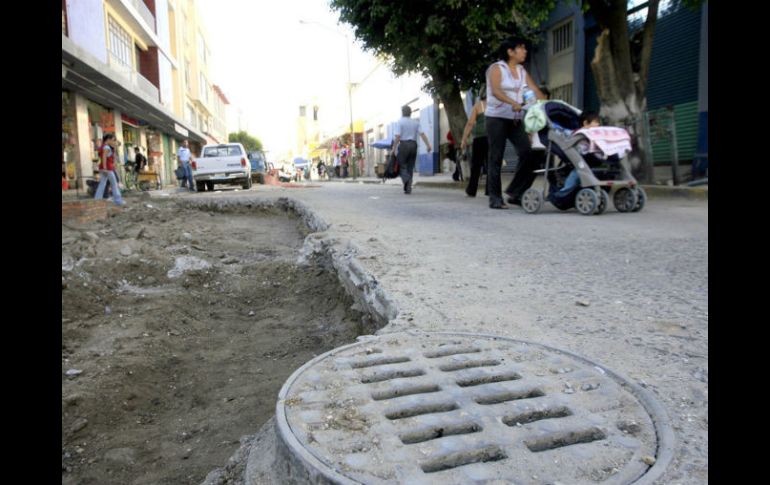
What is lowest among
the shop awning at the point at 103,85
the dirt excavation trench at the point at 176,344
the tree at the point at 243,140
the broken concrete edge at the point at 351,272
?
the dirt excavation trench at the point at 176,344

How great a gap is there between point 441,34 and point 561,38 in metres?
5.78

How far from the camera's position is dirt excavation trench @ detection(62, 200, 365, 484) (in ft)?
7.17

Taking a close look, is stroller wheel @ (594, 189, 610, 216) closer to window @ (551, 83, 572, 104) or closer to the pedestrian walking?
the pedestrian walking

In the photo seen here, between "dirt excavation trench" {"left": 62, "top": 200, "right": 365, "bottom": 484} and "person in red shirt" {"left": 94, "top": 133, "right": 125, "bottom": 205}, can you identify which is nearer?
"dirt excavation trench" {"left": 62, "top": 200, "right": 365, "bottom": 484}

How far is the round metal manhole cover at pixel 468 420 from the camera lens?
3.91 feet

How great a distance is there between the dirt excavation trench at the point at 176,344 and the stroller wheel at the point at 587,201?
3.24 m

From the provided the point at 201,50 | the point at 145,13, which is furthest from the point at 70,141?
the point at 201,50

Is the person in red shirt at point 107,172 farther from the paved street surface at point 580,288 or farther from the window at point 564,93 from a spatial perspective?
the window at point 564,93

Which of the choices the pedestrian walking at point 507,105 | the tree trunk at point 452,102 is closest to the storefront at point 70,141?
the tree trunk at point 452,102

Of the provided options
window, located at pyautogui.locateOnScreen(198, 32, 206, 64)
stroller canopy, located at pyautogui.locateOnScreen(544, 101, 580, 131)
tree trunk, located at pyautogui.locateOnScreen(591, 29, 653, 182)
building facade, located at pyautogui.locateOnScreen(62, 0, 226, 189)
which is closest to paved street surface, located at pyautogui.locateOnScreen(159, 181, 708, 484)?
stroller canopy, located at pyautogui.locateOnScreen(544, 101, 580, 131)

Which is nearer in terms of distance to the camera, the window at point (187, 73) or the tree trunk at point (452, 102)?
the tree trunk at point (452, 102)

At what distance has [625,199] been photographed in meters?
6.26
